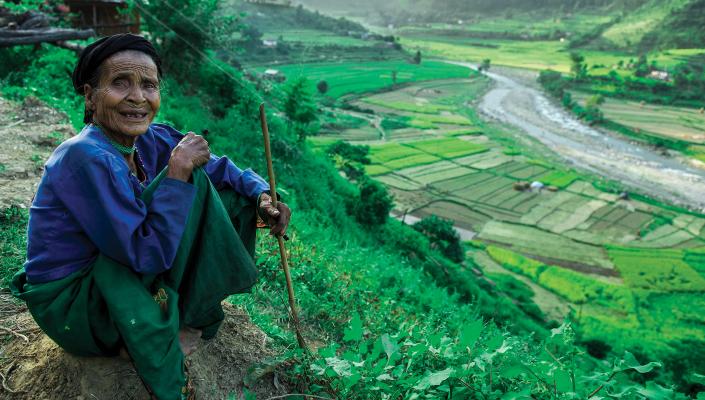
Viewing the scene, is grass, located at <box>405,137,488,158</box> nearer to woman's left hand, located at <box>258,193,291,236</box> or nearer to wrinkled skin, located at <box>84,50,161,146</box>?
woman's left hand, located at <box>258,193,291,236</box>

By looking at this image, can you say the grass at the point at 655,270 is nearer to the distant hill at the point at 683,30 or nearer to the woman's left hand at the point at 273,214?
the woman's left hand at the point at 273,214

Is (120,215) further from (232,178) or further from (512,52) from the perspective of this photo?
(512,52)

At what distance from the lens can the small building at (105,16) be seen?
12812 millimetres

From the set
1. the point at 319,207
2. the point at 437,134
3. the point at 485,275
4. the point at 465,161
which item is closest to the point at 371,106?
the point at 437,134

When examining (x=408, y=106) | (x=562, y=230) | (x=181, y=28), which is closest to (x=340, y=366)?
(x=181, y=28)

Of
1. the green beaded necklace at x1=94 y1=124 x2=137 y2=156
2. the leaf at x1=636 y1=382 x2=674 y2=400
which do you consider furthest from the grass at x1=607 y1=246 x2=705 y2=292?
the green beaded necklace at x1=94 y1=124 x2=137 y2=156

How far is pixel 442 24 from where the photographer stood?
112250mm

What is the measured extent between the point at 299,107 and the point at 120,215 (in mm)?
15768

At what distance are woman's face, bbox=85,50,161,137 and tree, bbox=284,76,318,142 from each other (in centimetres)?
1489

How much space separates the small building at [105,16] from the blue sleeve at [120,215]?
40.2ft

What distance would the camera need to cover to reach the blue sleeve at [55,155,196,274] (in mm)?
1985

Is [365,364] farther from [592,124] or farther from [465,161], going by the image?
[592,124]

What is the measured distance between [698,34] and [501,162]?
168 feet

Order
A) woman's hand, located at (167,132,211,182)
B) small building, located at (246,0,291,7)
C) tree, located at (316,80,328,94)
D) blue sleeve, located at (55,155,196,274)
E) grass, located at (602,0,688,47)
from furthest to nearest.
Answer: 1. grass, located at (602,0,688,47)
2. small building, located at (246,0,291,7)
3. tree, located at (316,80,328,94)
4. woman's hand, located at (167,132,211,182)
5. blue sleeve, located at (55,155,196,274)
